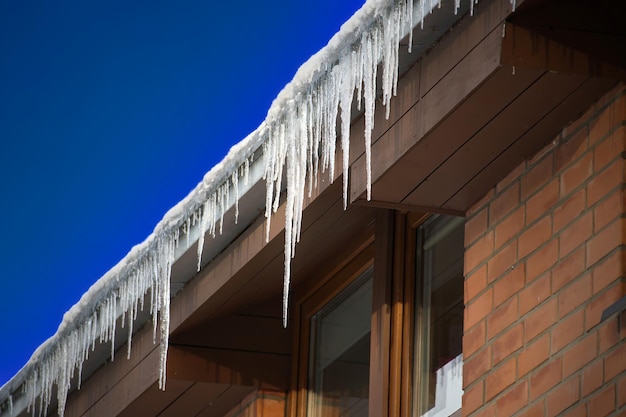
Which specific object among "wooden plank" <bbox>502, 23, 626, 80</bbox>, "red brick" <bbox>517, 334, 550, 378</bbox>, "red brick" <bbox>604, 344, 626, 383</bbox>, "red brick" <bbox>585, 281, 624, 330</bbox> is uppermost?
"wooden plank" <bbox>502, 23, 626, 80</bbox>

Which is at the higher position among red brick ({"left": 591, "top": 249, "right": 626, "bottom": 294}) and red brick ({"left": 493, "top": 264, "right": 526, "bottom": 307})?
red brick ({"left": 493, "top": 264, "right": 526, "bottom": 307})

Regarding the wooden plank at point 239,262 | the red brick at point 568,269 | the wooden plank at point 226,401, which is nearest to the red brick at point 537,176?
the red brick at point 568,269

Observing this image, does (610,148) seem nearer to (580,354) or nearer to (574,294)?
(574,294)

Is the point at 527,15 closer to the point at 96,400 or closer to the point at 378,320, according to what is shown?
the point at 378,320

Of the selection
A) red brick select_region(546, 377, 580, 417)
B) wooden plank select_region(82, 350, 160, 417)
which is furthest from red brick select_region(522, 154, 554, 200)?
wooden plank select_region(82, 350, 160, 417)

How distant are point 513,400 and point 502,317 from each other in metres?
0.33

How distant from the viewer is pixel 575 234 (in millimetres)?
5543

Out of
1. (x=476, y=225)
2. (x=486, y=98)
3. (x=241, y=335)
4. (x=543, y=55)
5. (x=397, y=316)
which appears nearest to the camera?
(x=543, y=55)

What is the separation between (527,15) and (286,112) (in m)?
1.37

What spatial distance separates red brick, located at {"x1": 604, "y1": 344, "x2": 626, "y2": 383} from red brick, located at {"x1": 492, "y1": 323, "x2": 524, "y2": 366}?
0.51 meters

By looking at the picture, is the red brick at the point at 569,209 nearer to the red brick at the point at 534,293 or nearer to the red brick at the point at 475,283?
the red brick at the point at 534,293

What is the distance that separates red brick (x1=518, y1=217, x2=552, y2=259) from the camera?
5.70 meters

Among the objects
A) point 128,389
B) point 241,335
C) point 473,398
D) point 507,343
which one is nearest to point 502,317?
point 507,343

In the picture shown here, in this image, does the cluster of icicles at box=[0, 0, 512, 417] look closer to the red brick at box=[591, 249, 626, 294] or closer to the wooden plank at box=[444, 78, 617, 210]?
the wooden plank at box=[444, 78, 617, 210]
